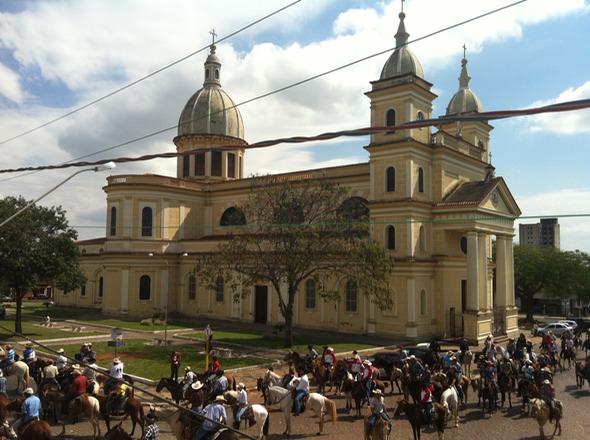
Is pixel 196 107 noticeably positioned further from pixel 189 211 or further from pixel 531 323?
pixel 531 323

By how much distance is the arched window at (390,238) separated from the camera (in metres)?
34.2

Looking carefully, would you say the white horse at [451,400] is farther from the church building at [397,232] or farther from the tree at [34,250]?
the tree at [34,250]

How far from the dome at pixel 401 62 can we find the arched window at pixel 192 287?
23.7 m

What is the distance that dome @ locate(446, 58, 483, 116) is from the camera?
4691cm

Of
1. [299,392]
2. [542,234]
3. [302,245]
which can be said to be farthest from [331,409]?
[542,234]

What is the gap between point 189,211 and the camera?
4856cm

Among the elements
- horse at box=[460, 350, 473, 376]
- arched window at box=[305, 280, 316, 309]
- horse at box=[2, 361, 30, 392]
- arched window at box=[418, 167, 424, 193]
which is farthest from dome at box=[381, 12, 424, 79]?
horse at box=[2, 361, 30, 392]

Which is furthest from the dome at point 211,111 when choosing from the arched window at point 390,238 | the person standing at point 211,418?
the person standing at point 211,418

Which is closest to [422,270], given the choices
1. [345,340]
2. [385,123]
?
[345,340]

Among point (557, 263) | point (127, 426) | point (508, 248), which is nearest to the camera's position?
point (127, 426)

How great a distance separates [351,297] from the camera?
35.6 m

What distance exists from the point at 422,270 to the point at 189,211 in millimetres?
24156

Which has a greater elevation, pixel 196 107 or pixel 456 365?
pixel 196 107

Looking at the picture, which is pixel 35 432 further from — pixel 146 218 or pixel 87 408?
pixel 146 218
